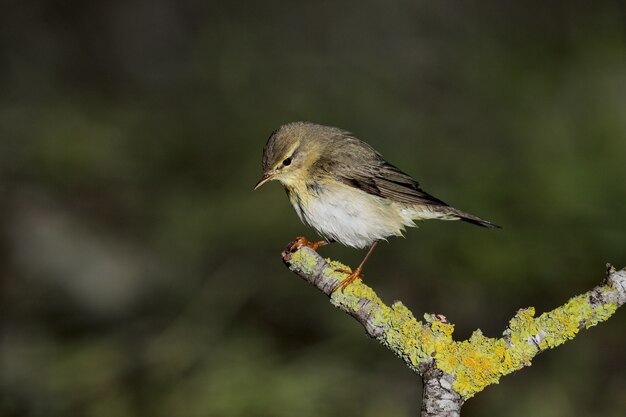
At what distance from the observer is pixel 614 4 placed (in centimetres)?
700

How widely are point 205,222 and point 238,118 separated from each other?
5.28ft

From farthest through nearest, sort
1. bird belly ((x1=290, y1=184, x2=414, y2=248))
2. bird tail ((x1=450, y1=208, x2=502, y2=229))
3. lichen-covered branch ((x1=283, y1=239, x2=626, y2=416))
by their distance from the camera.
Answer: bird belly ((x1=290, y1=184, x2=414, y2=248)) → bird tail ((x1=450, y1=208, x2=502, y2=229)) → lichen-covered branch ((x1=283, y1=239, x2=626, y2=416))

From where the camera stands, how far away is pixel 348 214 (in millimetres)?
3109

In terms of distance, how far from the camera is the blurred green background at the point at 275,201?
12.2ft

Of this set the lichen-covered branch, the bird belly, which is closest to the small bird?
the bird belly

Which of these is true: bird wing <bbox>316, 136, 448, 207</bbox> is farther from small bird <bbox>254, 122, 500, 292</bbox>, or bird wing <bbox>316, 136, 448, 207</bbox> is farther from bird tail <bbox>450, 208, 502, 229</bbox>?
bird tail <bbox>450, 208, 502, 229</bbox>

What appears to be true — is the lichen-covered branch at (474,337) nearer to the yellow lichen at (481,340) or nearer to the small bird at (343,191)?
the yellow lichen at (481,340)

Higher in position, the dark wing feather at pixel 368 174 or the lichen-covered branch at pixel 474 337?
the dark wing feather at pixel 368 174

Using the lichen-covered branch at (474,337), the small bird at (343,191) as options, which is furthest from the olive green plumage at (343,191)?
the lichen-covered branch at (474,337)

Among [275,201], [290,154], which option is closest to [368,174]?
[290,154]

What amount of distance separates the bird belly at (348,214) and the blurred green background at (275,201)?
806mm

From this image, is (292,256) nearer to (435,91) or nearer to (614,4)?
(435,91)

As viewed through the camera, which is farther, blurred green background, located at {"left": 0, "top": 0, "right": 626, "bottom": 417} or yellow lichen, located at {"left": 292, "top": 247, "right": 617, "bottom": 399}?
blurred green background, located at {"left": 0, "top": 0, "right": 626, "bottom": 417}

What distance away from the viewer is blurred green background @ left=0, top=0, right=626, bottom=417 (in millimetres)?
3709
